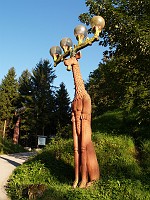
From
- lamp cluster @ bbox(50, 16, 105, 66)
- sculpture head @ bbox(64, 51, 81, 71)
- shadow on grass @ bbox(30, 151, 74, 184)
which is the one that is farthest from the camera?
shadow on grass @ bbox(30, 151, 74, 184)

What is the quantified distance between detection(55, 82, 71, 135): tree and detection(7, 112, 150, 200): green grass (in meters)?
24.6

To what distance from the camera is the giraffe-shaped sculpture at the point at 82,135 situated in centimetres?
728

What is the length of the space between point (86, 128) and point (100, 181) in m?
1.25

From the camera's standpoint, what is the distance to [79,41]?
305 inches

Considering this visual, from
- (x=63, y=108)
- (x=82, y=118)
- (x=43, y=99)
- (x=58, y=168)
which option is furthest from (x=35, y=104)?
(x=82, y=118)

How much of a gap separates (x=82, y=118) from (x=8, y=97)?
104ft

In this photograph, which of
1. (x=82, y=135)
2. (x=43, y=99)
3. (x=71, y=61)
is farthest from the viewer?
(x=43, y=99)

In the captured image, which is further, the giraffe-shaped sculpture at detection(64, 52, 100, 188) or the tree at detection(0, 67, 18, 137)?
the tree at detection(0, 67, 18, 137)

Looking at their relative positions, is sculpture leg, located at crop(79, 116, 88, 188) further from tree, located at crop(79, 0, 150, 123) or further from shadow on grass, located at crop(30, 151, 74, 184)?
tree, located at crop(79, 0, 150, 123)

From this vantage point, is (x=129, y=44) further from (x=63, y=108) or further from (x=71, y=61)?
(x=63, y=108)

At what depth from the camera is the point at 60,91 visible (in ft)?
129

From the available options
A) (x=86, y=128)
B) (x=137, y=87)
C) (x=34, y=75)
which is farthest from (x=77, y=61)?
(x=34, y=75)

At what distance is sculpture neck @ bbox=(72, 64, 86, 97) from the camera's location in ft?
25.1

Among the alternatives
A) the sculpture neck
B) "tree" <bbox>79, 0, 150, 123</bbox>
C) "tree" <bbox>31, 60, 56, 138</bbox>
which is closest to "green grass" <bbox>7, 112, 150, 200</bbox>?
"tree" <bbox>79, 0, 150, 123</bbox>
